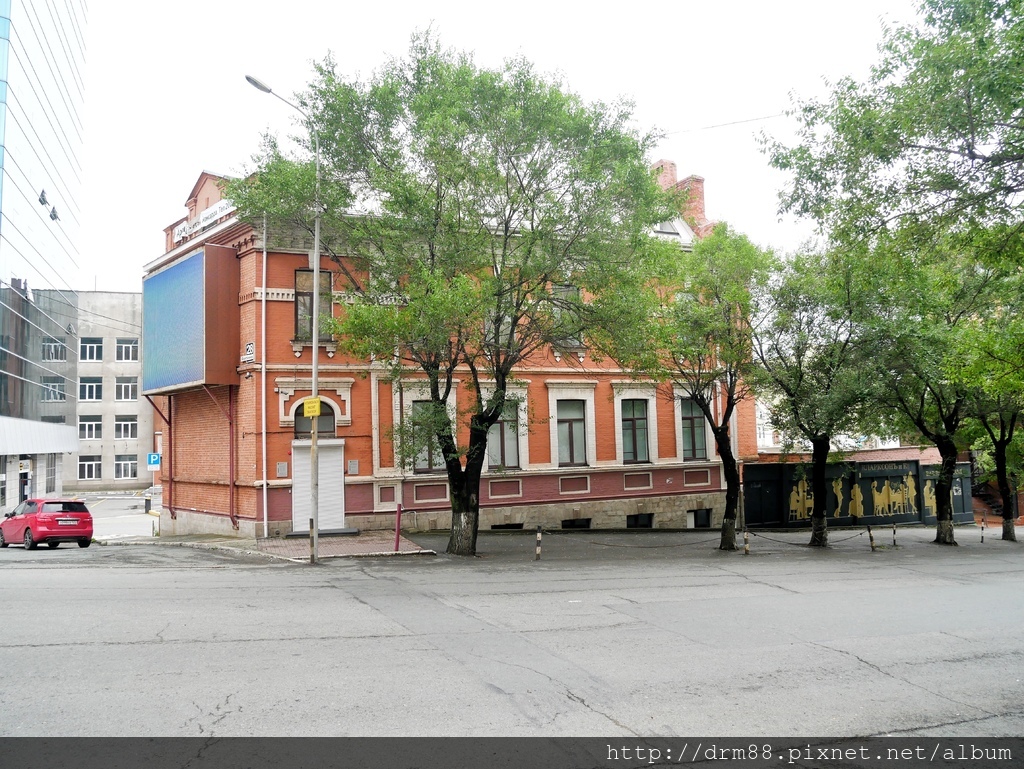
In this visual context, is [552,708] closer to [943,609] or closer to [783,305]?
[943,609]

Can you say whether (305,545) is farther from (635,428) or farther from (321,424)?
(635,428)

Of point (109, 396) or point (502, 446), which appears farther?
point (109, 396)

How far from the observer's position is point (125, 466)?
63.5 meters

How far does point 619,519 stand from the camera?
27594 mm

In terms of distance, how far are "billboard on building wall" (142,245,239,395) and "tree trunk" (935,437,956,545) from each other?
22892 mm

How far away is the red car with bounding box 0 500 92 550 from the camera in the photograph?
2381cm

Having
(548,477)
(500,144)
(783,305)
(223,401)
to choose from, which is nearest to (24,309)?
(223,401)

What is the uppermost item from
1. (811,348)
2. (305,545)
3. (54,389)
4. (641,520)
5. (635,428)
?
(54,389)

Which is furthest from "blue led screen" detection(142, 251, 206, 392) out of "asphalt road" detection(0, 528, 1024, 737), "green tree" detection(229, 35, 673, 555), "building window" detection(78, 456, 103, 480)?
"building window" detection(78, 456, 103, 480)

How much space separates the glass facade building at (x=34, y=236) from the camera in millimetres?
35000

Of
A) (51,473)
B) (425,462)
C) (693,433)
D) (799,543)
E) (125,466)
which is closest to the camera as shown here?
(425,462)

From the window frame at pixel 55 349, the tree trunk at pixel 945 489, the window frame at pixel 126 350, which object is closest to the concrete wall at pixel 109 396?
the window frame at pixel 126 350

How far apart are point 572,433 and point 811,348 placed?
8365 millimetres

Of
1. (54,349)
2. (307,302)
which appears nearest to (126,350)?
(54,349)
